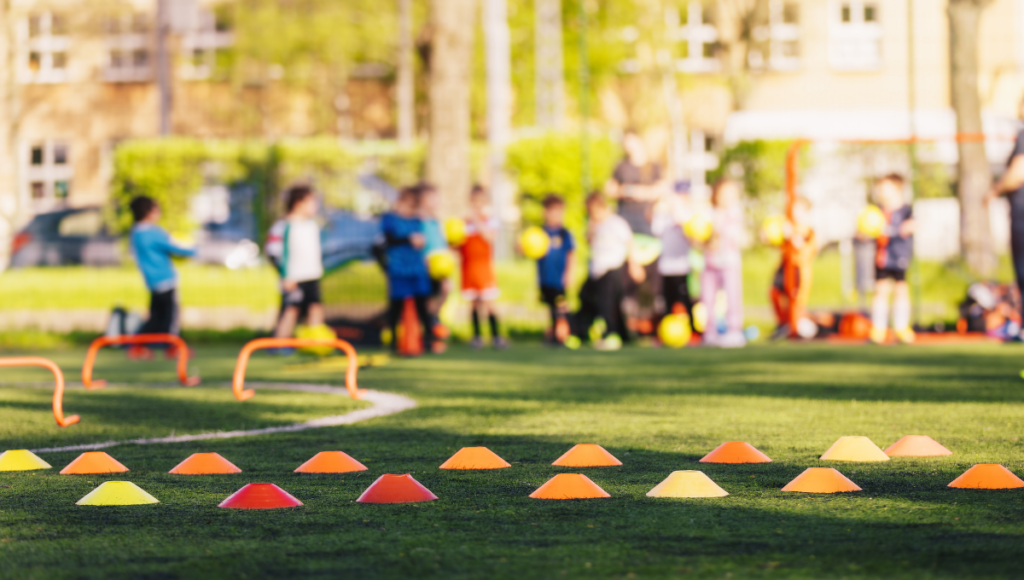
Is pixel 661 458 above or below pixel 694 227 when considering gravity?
below

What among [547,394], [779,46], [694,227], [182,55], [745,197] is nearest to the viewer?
[547,394]

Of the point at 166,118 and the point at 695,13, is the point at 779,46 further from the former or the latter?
the point at 166,118

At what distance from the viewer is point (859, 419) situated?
7.44 m

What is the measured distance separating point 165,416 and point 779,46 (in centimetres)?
3105

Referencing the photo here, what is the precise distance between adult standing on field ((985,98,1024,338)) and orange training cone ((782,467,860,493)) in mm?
6292

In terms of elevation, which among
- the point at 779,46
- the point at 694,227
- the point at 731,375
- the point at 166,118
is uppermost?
the point at 779,46

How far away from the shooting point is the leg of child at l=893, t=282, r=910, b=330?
47.4 ft

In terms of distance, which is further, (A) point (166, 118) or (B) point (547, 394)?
(A) point (166, 118)

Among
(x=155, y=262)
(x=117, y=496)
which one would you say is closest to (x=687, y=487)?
(x=117, y=496)

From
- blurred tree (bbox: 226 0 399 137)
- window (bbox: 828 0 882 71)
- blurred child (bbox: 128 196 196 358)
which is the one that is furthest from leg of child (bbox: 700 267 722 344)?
blurred tree (bbox: 226 0 399 137)

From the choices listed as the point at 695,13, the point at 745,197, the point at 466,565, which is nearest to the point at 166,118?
the point at 745,197

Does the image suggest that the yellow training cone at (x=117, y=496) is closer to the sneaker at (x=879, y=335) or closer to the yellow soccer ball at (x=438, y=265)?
the yellow soccer ball at (x=438, y=265)

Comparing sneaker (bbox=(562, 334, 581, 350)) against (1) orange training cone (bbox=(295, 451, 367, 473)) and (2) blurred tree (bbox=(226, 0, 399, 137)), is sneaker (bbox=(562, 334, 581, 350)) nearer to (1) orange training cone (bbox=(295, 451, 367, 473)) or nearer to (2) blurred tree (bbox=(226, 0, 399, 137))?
(1) orange training cone (bbox=(295, 451, 367, 473))

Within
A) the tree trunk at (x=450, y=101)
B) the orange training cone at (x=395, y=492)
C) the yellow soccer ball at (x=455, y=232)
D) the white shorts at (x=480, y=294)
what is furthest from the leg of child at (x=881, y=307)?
Result: the orange training cone at (x=395, y=492)
